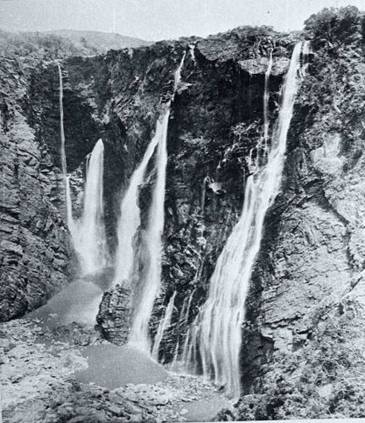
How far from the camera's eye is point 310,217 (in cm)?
778

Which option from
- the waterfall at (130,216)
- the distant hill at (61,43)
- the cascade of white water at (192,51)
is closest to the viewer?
the distant hill at (61,43)

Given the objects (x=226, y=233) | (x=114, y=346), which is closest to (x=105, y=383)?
(x=114, y=346)

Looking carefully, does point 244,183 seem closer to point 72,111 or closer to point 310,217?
point 310,217

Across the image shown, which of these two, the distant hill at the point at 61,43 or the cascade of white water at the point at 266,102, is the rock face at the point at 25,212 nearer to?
the distant hill at the point at 61,43

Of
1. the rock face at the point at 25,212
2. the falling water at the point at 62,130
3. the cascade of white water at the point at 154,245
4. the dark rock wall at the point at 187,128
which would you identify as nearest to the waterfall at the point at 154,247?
the cascade of white water at the point at 154,245

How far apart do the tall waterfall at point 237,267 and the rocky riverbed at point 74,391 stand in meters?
0.62

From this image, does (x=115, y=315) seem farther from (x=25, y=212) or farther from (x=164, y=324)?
(x=25, y=212)

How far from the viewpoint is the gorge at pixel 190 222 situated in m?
6.79

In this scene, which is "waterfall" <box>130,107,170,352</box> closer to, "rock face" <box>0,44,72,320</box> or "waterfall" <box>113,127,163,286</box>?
"waterfall" <box>113,127,163,286</box>

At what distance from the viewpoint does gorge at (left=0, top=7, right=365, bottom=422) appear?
22.3 feet

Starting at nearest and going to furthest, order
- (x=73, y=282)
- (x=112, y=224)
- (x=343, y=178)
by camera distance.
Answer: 1. (x=343, y=178)
2. (x=73, y=282)
3. (x=112, y=224)

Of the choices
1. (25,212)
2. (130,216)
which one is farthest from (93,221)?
(25,212)

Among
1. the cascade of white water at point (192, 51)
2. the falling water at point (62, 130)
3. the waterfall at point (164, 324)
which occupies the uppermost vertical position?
the cascade of white water at point (192, 51)

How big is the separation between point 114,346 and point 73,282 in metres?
1.62
